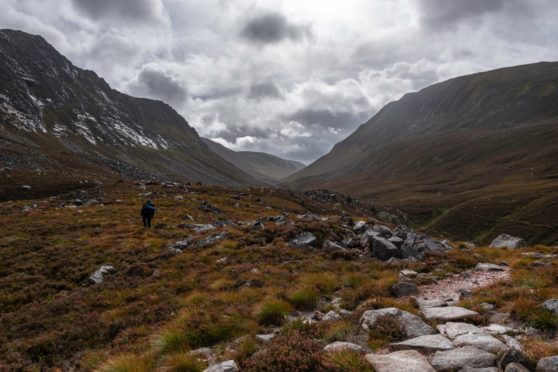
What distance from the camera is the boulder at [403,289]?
1191cm

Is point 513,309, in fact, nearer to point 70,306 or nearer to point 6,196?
point 70,306

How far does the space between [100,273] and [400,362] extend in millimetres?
16353

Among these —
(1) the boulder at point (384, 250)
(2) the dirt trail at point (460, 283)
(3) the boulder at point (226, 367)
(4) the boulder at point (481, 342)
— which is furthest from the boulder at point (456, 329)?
(1) the boulder at point (384, 250)

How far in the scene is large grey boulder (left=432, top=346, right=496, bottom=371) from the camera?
237 inches

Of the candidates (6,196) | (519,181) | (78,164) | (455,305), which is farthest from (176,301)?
(519,181)

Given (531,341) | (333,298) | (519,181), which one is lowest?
(333,298)

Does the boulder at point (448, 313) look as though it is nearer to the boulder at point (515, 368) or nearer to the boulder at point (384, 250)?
the boulder at point (515, 368)

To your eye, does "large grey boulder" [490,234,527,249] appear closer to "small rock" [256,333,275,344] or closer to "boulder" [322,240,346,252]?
"boulder" [322,240,346,252]

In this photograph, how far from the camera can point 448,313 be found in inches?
363

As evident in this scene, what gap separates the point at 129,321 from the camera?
1186 cm

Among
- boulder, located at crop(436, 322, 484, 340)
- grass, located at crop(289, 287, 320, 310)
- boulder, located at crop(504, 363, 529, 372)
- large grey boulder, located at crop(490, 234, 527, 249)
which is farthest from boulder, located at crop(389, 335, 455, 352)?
large grey boulder, located at crop(490, 234, 527, 249)

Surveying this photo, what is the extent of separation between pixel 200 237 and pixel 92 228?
1080cm

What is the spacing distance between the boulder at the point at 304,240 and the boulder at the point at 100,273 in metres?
10.7

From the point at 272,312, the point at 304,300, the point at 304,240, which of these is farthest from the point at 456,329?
the point at 304,240
